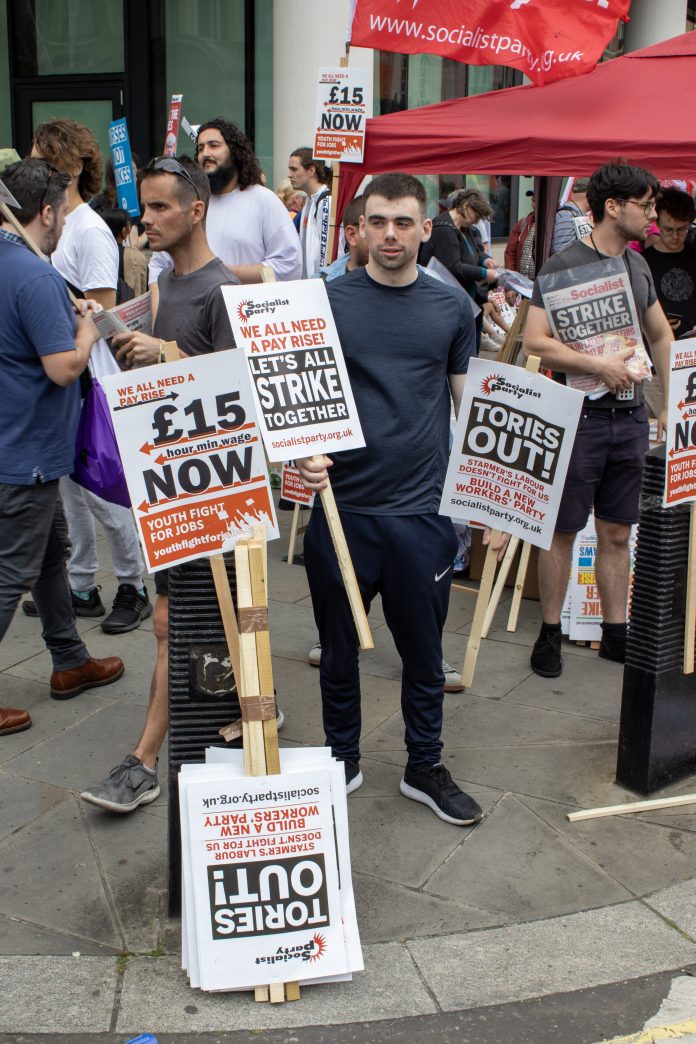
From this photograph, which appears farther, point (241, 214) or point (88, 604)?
point (241, 214)

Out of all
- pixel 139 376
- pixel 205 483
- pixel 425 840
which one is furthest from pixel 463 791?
pixel 139 376

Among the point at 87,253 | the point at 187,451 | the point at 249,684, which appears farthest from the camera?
the point at 87,253

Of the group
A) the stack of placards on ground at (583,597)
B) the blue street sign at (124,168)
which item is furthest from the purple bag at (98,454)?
the blue street sign at (124,168)

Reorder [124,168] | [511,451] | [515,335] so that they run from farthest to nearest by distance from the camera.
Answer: [124,168]
[515,335]
[511,451]

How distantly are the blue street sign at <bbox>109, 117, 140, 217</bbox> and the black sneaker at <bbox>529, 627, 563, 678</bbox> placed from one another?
14.7 feet

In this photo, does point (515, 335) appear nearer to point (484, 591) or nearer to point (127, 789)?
point (484, 591)

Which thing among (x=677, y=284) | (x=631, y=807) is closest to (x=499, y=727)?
(x=631, y=807)

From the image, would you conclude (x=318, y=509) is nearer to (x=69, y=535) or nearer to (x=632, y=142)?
(x=69, y=535)

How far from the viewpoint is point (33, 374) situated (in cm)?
429

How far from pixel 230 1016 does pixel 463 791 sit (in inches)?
54.9

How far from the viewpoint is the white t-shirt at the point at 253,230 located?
6.08m

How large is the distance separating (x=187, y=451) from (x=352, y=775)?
1.51m

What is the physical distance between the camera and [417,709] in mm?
4031

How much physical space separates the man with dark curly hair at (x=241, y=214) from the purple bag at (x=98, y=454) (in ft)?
5.59
